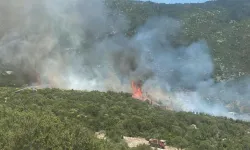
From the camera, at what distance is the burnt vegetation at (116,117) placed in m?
33.1

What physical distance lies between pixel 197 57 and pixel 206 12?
1846 inches

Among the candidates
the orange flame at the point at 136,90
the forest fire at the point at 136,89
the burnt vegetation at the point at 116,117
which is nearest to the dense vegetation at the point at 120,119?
the burnt vegetation at the point at 116,117

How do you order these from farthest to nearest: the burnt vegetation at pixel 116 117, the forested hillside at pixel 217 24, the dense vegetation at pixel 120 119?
the forested hillside at pixel 217 24 → the dense vegetation at pixel 120 119 → the burnt vegetation at pixel 116 117

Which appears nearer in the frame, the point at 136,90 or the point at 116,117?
the point at 116,117

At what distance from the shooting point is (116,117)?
62906 millimetres

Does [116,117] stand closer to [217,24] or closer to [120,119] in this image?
[120,119]

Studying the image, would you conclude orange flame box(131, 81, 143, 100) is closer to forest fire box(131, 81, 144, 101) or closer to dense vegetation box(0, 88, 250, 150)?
forest fire box(131, 81, 144, 101)

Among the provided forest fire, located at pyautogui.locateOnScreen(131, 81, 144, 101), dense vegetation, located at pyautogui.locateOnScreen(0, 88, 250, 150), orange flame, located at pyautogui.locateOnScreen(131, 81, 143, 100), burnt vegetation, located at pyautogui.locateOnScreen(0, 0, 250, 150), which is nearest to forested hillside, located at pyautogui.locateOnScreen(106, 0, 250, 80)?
burnt vegetation, located at pyautogui.locateOnScreen(0, 0, 250, 150)

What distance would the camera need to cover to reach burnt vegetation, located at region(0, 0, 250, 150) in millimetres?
33062

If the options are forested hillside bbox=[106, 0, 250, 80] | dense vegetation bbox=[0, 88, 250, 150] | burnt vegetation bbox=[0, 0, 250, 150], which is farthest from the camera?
forested hillside bbox=[106, 0, 250, 80]

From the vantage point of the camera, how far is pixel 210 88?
403 ft

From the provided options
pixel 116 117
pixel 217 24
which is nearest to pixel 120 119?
pixel 116 117

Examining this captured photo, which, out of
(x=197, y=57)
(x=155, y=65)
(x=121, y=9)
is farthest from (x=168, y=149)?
(x=121, y=9)

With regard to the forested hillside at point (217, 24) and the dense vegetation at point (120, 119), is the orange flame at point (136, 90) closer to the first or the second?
the dense vegetation at point (120, 119)
